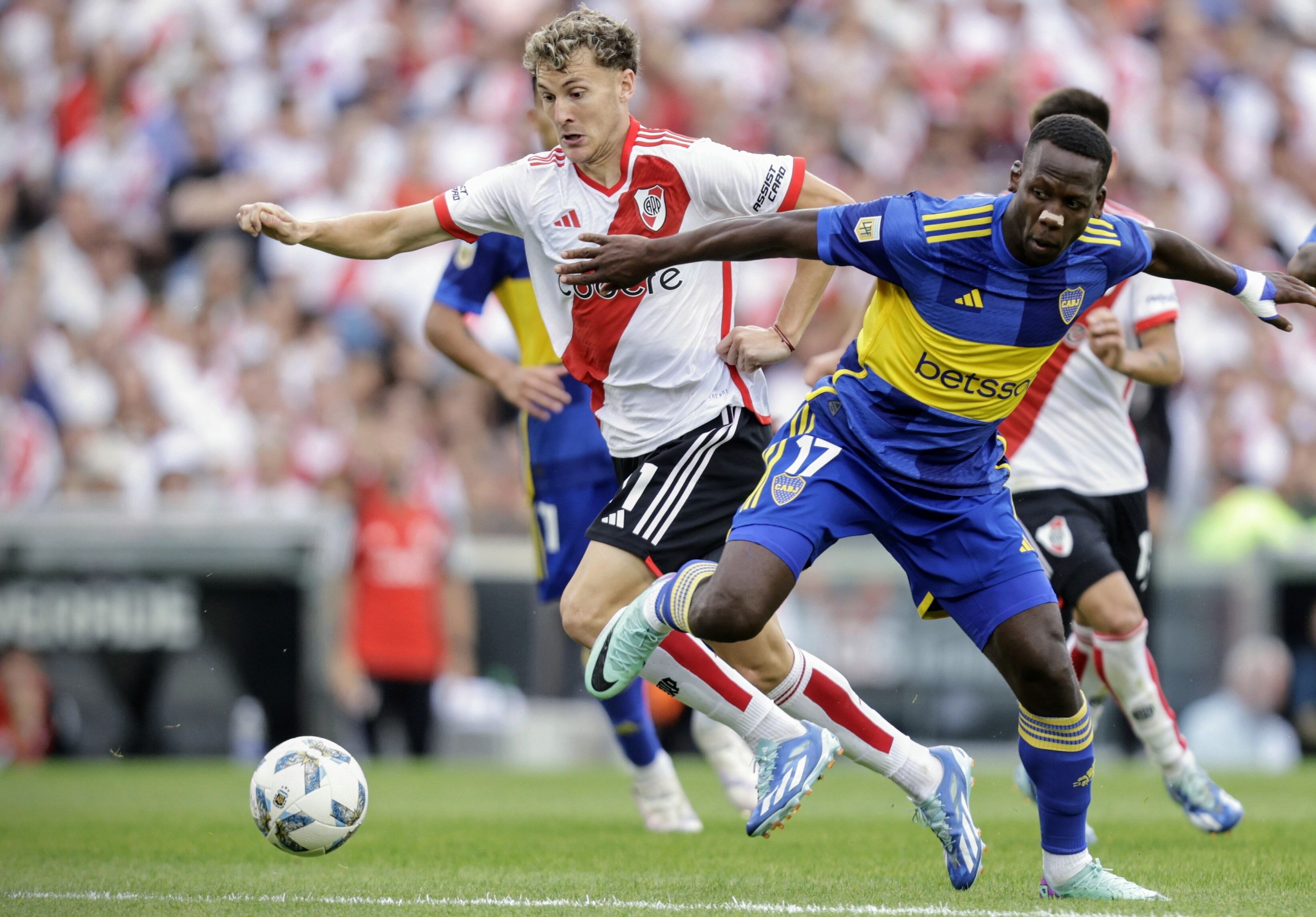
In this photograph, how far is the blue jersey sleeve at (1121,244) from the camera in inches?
190

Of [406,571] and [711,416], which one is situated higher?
[711,416]

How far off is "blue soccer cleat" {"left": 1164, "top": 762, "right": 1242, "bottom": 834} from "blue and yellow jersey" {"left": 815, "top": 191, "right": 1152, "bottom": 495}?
2.39 m

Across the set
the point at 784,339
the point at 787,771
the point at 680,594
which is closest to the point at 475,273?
the point at 784,339

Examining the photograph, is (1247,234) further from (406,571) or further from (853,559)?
(406,571)

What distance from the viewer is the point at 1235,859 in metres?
5.95

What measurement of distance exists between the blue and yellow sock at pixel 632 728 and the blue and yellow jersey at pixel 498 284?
5.13 ft

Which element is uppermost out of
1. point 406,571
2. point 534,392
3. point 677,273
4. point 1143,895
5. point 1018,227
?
point 1018,227

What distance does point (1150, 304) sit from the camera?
6773 millimetres

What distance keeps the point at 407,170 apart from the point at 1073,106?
932cm

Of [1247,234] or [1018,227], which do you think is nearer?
[1018,227]

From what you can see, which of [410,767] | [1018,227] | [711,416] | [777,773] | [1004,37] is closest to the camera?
[1018,227]

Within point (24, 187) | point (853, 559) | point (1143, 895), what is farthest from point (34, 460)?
A: point (1143, 895)

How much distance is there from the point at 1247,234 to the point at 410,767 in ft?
29.8

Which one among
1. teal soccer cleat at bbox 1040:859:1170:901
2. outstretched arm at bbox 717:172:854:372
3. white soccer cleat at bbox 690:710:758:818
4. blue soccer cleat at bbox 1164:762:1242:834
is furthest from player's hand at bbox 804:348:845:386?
blue soccer cleat at bbox 1164:762:1242:834
